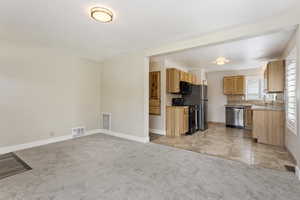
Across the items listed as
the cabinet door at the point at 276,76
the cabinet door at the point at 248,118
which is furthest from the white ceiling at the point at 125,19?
the cabinet door at the point at 248,118

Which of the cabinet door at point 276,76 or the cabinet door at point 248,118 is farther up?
the cabinet door at point 276,76

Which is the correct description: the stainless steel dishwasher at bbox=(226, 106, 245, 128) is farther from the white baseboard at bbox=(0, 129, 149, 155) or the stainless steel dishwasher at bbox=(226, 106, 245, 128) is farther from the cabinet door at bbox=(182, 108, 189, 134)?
the white baseboard at bbox=(0, 129, 149, 155)

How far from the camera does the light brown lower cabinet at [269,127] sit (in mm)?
3605

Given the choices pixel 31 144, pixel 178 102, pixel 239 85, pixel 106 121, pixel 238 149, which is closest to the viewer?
pixel 238 149

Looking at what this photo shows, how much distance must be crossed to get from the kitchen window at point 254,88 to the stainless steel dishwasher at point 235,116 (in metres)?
0.99

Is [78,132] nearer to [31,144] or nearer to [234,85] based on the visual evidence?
[31,144]

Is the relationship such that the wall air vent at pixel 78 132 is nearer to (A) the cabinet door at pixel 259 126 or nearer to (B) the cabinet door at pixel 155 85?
(B) the cabinet door at pixel 155 85

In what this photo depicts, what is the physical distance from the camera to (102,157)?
2934mm

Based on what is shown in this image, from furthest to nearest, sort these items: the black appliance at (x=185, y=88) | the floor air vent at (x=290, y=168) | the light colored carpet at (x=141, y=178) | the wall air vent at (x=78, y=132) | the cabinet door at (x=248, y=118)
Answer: the cabinet door at (x=248, y=118) < the black appliance at (x=185, y=88) < the wall air vent at (x=78, y=132) < the floor air vent at (x=290, y=168) < the light colored carpet at (x=141, y=178)

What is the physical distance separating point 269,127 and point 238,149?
112cm

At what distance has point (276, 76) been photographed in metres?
3.61

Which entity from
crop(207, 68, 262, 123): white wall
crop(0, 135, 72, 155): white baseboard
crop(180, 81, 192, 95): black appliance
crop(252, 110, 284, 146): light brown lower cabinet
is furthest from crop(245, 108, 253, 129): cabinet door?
crop(0, 135, 72, 155): white baseboard

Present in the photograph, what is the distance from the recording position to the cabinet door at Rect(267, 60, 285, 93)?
11.7 feet

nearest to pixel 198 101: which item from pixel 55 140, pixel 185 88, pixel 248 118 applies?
pixel 185 88
